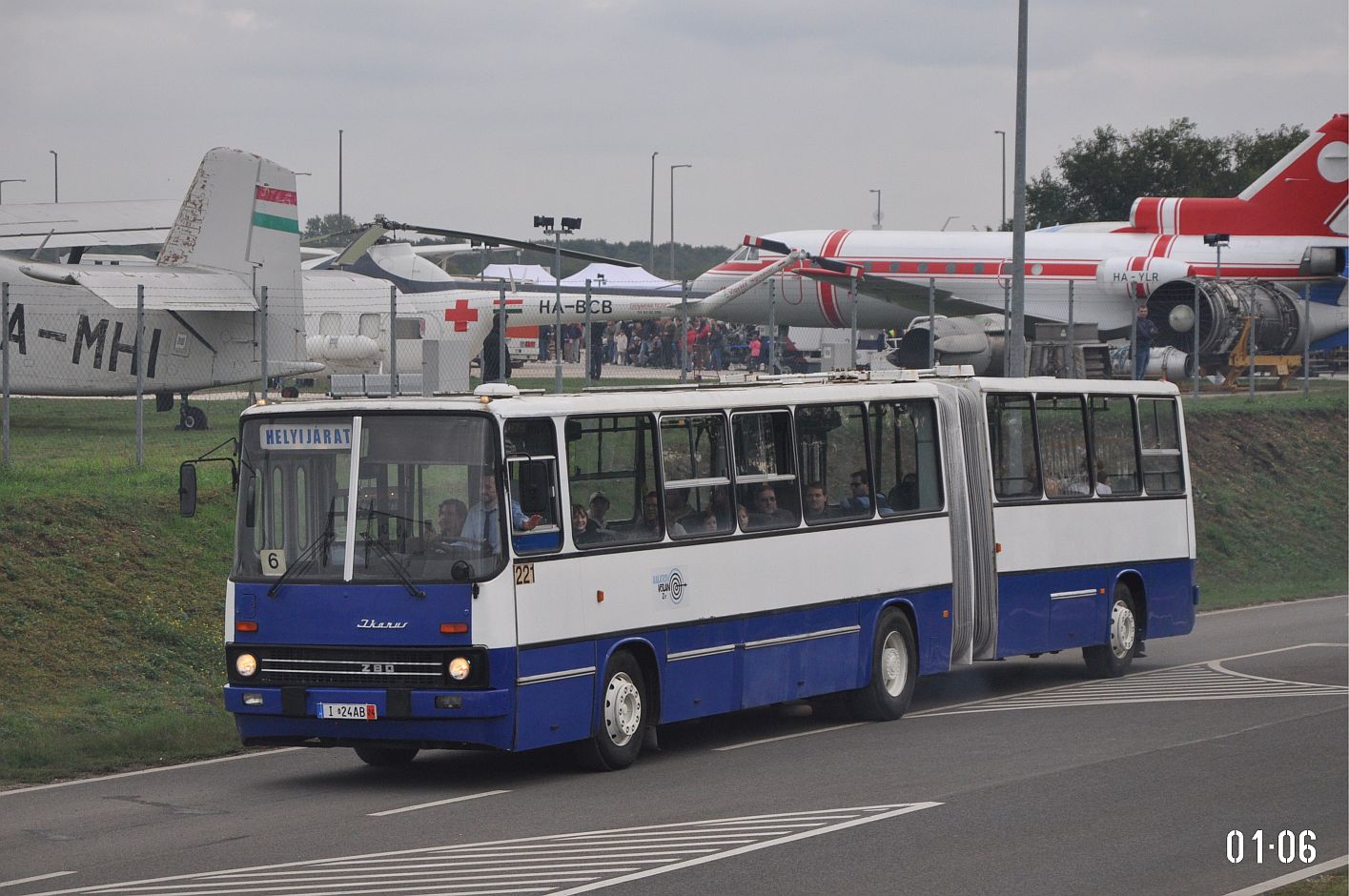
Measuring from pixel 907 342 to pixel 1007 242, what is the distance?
364 inches

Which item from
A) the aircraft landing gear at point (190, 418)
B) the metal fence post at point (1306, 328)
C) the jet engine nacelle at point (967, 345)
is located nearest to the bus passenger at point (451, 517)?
the aircraft landing gear at point (190, 418)

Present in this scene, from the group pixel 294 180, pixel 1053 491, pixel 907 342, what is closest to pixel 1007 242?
pixel 907 342

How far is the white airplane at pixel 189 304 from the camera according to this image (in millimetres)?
28000

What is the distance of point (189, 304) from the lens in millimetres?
29453

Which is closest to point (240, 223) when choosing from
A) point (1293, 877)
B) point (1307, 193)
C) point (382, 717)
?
point (382, 717)

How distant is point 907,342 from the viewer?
38625 mm

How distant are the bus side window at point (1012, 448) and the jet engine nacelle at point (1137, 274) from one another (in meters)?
26.5

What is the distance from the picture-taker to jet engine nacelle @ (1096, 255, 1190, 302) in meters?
43.8

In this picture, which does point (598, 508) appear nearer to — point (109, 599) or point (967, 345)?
point (109, 599)

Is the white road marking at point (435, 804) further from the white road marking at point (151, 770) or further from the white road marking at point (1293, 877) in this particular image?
the white road marking at point (1293, 877)

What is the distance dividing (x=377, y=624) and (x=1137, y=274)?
114ft

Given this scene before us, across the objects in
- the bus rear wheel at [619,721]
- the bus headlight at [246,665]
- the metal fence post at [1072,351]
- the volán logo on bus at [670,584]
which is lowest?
the bus rear wheel at [619,721]

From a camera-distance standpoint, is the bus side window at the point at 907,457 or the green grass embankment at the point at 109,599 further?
the bus side window at the point at 907,457

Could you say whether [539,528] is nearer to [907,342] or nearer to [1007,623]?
[1007,623]
